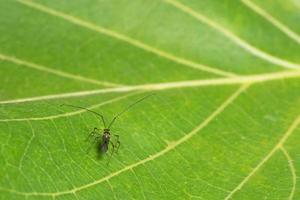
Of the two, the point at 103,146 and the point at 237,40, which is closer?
the point at 103,146

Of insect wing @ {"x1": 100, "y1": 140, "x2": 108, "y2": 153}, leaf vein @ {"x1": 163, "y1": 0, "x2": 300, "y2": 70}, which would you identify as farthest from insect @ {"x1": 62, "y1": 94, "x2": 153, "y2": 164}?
leaf vein @ {"x1": 163, "y1": 0, "x2": 300, "y2": 70}

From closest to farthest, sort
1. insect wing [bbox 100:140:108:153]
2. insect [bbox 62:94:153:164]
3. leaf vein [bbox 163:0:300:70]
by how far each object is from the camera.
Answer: insect wing [bbox 100:140:108:153], insect [bbox 62:94:153:164], leaf vein [bbox 163:0:300:70]

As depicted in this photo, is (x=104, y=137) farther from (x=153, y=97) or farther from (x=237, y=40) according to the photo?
(x=237, y=40)

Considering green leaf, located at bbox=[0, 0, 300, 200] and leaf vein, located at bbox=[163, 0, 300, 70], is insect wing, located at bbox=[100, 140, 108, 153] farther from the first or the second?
leaf vein, located at bbox=[163, 0, 300, 70]

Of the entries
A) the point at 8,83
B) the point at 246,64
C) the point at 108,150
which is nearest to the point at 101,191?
the point at 108,150

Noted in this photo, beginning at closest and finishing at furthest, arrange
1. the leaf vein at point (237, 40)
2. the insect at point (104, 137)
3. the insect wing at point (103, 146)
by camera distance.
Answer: the insect wing at point (103, 146) → the insect at point (104, 137) → the leaf vein at point (237, 40)

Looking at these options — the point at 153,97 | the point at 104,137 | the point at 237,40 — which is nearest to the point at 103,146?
the point at 104,137

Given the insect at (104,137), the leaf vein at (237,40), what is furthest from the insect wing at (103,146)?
the leaf vein at (237,40)

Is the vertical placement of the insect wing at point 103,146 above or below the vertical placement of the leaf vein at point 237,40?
below

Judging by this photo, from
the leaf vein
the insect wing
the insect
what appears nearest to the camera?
the insect wing

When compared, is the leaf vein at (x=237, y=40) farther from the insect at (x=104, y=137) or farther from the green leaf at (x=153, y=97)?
the insect at (x=104, y=137)
